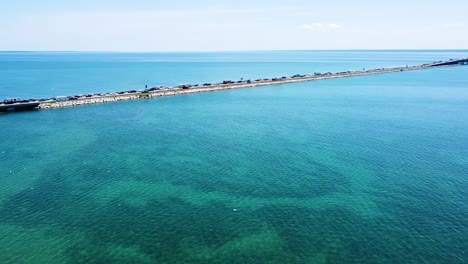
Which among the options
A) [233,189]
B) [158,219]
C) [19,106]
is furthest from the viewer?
[19,106]

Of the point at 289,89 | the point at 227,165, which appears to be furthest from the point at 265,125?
the point at 289,89

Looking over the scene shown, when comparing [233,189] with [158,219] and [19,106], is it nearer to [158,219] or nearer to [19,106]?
[158,219]

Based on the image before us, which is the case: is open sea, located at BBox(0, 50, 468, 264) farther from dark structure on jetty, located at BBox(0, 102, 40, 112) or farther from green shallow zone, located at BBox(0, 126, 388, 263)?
dark structure on jetty, located at BBox(0, 102, 40, 112)

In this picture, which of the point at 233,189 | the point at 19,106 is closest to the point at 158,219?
the point at 233,189

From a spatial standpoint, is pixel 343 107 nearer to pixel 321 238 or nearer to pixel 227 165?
pixel 227 165

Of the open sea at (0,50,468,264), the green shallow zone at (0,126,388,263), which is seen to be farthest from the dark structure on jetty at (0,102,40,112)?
the green shallow zone at (0,126,388,263)

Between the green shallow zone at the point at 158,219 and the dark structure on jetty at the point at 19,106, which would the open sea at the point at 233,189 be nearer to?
the green shallow zone at the point at 158,219

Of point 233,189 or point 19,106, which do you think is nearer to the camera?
point 233,189

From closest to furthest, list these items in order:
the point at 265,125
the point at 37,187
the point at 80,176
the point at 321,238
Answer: the point at 321,238, the point at 37,187, the point at 80,176, the point at 265,125
